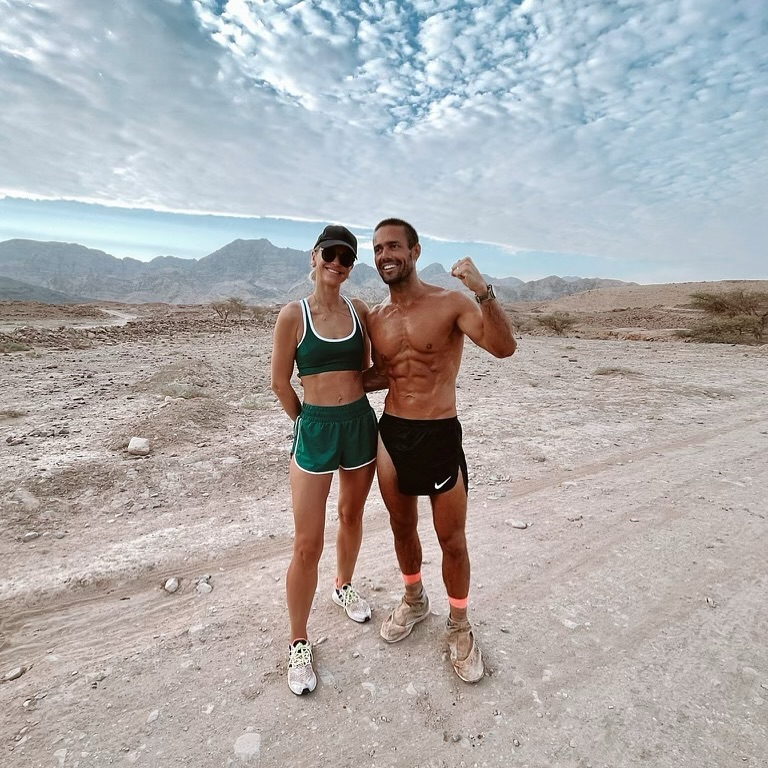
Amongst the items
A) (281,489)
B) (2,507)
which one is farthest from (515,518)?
(2,507)

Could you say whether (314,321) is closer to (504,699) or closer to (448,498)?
(448,498)

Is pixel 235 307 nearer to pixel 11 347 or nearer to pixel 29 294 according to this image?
pixel 11 347

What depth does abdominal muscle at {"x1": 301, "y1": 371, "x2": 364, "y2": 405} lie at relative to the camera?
2396 millimetres

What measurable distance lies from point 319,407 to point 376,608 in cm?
139

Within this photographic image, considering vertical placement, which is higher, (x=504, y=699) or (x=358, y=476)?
(x=358, y=476)

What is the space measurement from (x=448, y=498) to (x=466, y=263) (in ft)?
3.99

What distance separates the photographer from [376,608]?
285 cm

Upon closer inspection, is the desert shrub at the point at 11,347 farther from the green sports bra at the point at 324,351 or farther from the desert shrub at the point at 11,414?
the green sports bra at the point at 324,351

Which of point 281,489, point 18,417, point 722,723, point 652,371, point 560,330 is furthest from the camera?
point 560,330

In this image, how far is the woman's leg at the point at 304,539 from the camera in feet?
7.61

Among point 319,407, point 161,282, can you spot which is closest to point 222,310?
point 319,407

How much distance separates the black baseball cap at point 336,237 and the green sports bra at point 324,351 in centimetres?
32

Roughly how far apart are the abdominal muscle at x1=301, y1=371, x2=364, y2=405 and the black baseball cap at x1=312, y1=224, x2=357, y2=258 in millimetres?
651

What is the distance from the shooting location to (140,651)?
96.4 inches
